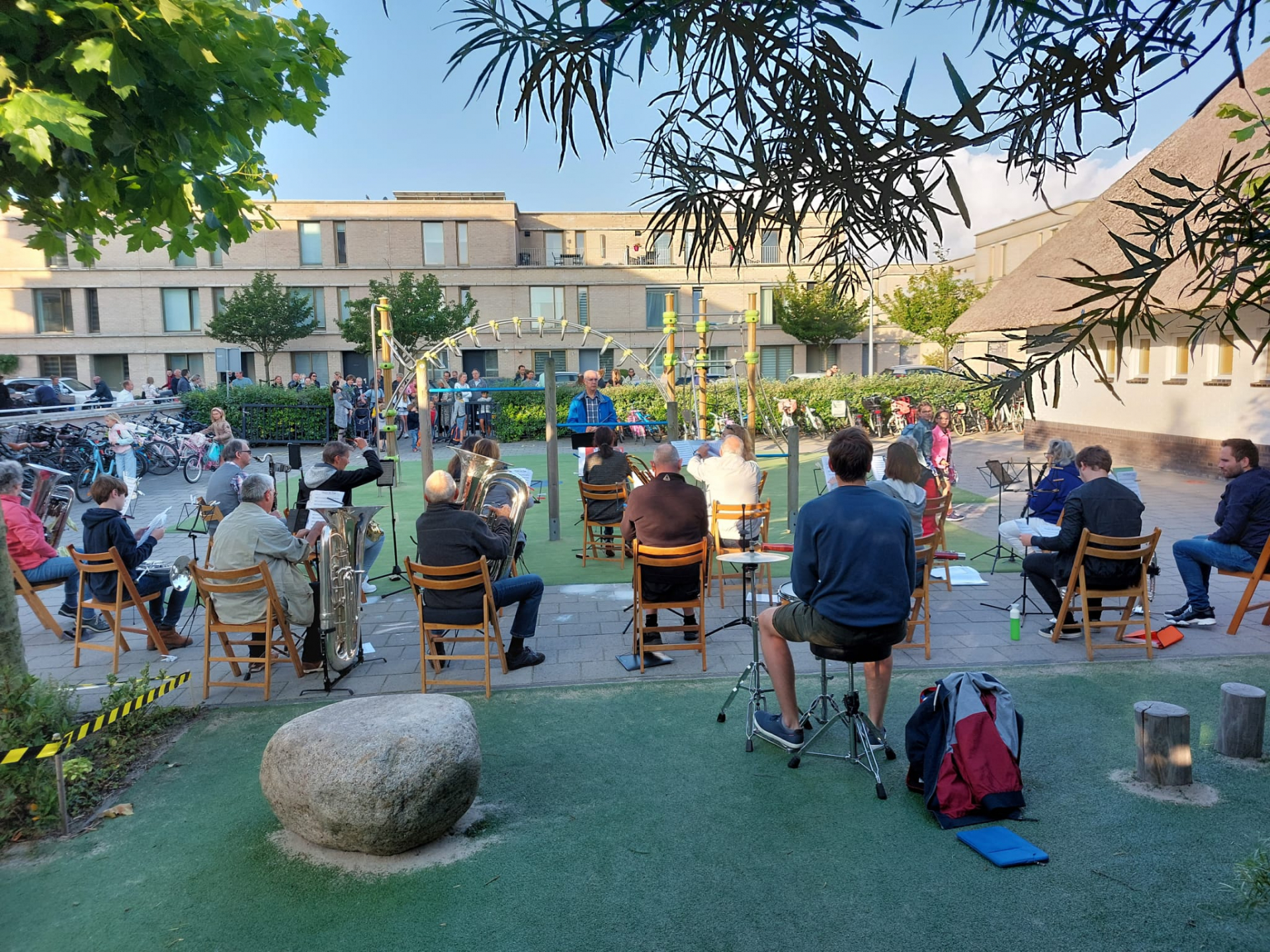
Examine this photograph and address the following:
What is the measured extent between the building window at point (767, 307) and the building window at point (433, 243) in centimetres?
1623

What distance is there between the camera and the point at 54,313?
44.0 meters

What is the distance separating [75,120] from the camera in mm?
3779

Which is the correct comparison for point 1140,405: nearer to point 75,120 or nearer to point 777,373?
point 75,120

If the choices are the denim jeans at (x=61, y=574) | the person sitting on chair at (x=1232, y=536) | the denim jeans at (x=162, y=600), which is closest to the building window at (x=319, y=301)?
the denim jeans at (x=61, y=574)

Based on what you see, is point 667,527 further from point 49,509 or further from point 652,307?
point 652,307

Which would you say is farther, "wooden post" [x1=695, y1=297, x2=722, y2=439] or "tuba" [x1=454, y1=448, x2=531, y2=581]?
"wooden post" [x1=695, y1=297, x2=722, y2=439]

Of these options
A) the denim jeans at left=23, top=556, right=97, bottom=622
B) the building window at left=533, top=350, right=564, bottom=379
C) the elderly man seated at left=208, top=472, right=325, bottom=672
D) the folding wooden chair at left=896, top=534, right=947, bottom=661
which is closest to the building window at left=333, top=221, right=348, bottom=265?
the building window at left=533, top=350, right=564, bottom=379

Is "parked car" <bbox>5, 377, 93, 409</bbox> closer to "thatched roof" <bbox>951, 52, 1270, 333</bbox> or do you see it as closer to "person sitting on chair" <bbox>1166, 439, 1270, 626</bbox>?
"thatched roof" <bbox>951, 52, 1270, 333</bbox>

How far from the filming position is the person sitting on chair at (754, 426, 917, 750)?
4492 mm

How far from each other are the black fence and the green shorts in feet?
69.5

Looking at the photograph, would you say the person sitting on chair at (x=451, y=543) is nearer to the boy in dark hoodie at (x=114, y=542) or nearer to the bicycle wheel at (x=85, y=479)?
the boy in dark hoodie at (x=114, y=542)

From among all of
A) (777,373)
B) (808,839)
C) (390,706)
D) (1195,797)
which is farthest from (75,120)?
(777,373)

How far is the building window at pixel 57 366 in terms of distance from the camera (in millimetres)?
44344

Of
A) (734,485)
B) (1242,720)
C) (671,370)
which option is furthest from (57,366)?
(1242,720)
